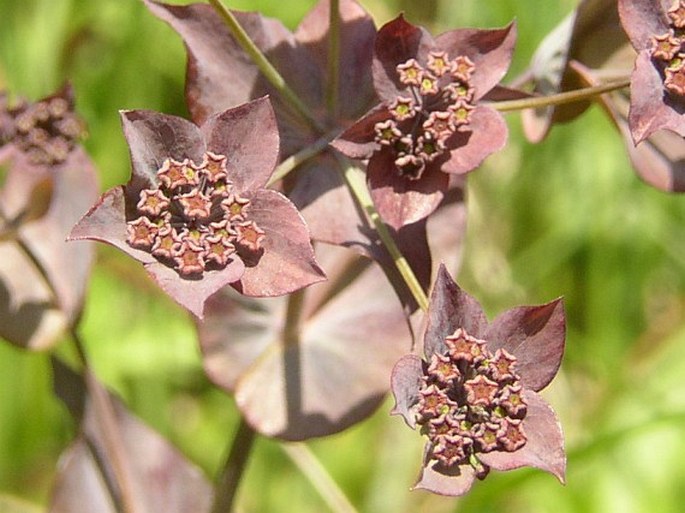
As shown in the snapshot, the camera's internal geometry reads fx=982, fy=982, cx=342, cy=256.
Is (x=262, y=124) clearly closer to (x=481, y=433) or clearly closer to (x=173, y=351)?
(x=481, y=433)

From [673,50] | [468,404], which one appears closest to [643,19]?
[673,50]

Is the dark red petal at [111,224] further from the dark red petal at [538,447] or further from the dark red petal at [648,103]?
the dark red petal at [648,103]

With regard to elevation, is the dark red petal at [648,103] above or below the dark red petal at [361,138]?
below

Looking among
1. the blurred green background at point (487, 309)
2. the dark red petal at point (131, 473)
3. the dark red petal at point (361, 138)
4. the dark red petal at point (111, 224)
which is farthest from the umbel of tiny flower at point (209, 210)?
the blurred green background at point (487, 309)

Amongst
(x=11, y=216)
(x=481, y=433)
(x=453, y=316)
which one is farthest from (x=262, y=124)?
(x=11, y=216)

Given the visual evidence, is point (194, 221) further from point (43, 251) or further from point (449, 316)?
point (43, 251)

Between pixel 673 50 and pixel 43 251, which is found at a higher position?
pixel 673 50
